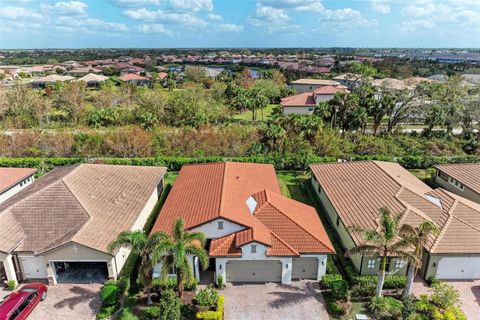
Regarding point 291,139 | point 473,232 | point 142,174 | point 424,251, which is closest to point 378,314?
point 424,251

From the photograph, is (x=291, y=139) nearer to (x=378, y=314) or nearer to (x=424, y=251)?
(x=424, y=251)

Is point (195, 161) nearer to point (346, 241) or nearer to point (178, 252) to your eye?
point (346, 241)

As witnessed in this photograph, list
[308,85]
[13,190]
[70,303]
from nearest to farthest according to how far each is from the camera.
Result: [70,303] → [13,190] → [308,85]

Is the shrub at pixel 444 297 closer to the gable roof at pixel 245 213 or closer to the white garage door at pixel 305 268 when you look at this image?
the gable roof at pixel 245 213

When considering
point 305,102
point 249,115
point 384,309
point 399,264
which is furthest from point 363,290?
point 305,102

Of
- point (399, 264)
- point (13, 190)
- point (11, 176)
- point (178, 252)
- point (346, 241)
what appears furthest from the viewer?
point (11, 176)

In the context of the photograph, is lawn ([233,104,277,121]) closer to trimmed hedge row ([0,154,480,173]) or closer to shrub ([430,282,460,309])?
trimmed hedge row ([0,154,480,173])
